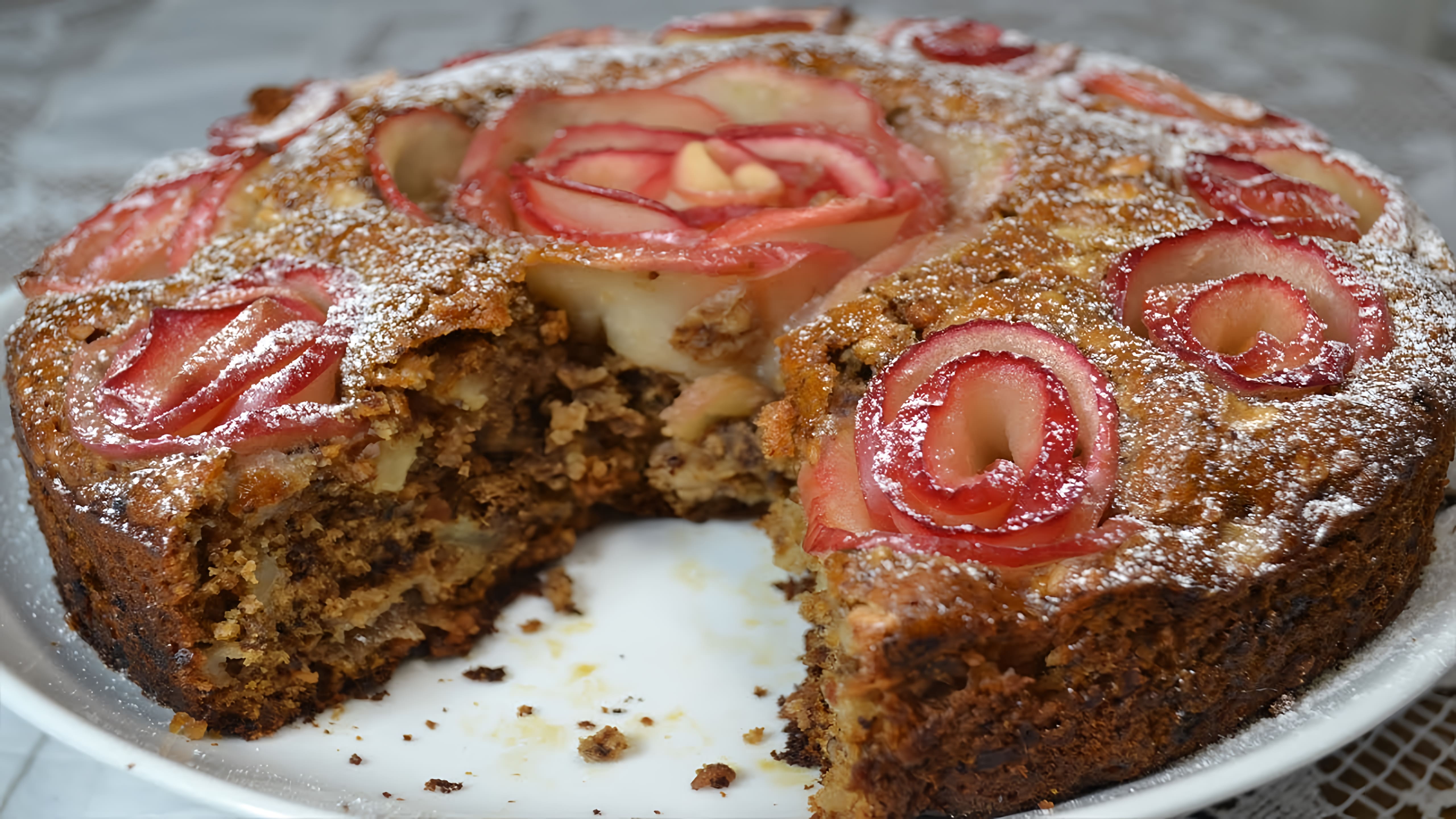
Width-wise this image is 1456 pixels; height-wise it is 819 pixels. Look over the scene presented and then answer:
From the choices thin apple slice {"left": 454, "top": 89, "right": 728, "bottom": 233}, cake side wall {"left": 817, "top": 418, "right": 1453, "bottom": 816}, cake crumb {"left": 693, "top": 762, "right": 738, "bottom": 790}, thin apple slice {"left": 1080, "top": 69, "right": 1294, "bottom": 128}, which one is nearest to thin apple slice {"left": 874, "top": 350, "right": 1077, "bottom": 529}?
cake side wall {"left": 817, "top": 418, "right": 1453, "bottom": 816}

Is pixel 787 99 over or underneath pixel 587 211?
over

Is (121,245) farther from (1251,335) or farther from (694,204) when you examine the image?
(1251,335)

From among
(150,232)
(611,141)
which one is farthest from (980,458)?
(150,232)

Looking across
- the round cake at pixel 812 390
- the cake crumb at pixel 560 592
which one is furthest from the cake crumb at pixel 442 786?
the cake crumb at pixel 560 592

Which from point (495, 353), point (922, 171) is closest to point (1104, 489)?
point (922, 171)

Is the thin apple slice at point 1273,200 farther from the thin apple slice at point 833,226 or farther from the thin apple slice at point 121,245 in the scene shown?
the thin apple slice at point 121,245

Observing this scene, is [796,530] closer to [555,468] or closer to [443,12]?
[555,468]
